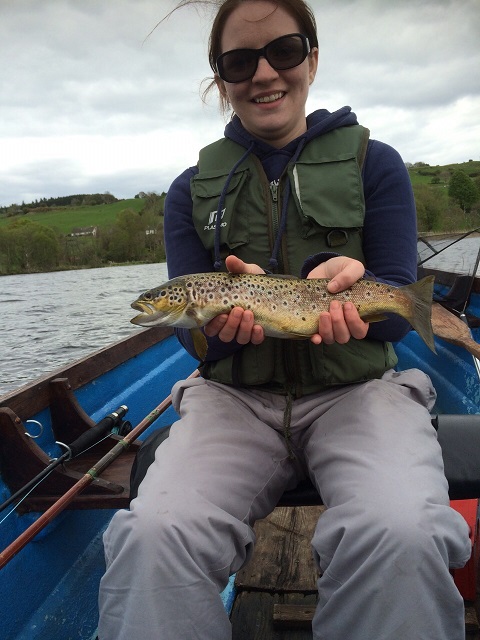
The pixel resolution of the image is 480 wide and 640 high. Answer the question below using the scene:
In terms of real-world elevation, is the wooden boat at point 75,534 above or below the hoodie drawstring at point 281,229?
below

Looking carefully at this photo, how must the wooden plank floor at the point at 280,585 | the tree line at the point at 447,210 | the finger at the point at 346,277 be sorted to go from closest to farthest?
the finger at the point at 346,277 → the wooden plank floor at the point at 280,585 → the tree line at the point at 447,210

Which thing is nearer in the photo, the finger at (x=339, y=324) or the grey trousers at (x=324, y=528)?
the grey trousers at (x=324, y=528)

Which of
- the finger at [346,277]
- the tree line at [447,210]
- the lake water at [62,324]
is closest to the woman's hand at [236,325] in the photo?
the finger at [346,277]

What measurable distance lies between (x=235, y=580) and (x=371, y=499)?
5.46 feet

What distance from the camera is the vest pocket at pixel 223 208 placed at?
8.89ft

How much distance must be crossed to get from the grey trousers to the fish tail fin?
1.21 feet

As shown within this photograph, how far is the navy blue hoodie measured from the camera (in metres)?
2.62

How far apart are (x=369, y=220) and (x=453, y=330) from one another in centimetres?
264

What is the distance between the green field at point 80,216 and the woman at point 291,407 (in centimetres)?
7674

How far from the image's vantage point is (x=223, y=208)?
8.97 ft

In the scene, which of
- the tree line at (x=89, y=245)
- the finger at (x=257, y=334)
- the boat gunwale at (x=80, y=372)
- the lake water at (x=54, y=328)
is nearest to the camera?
the finger at (x=257, y=334)

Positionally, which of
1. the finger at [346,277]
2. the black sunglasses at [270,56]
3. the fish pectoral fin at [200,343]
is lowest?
the fish pectoral fin at [200,343]

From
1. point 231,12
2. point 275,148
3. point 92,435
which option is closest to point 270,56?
point 231,12

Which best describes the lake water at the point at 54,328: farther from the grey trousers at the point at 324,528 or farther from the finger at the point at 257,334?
the grey trousers at the point at 324,528
